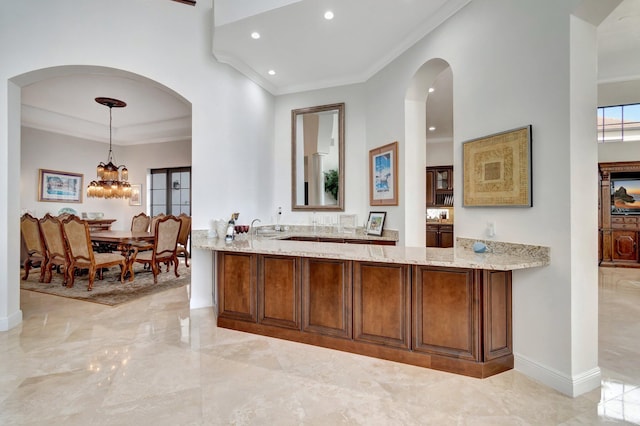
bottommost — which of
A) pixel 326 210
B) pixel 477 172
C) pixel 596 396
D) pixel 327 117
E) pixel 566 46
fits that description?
pixel 596 396

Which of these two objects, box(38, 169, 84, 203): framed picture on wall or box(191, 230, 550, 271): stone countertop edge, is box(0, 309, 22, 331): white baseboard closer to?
box(191, 230, 550, 271): stone countertop edge

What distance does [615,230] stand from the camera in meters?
6.39

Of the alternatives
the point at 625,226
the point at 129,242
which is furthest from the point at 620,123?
the point at 129,242

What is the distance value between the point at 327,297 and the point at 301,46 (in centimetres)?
302

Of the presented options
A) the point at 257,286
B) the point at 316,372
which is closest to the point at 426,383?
the point at 316,372

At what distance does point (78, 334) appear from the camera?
3043 millimetres

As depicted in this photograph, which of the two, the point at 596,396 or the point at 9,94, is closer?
the point at 596,396

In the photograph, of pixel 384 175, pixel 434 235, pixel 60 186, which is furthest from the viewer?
pixel 434 235

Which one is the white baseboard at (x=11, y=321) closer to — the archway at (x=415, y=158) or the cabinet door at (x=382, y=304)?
the cabinet door at (x=382, y=304)

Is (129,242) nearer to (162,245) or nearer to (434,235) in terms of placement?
(162,245)

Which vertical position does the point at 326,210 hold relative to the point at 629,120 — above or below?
below

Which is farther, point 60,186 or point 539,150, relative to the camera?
point 60,186

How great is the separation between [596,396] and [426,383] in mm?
1067

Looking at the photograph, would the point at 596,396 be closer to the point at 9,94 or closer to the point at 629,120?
the point at 9,94
